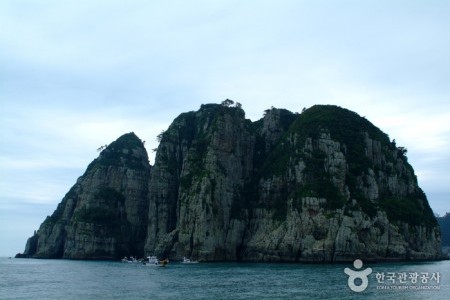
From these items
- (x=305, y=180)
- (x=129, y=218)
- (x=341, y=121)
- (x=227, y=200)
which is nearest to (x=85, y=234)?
(x=129, y=218)

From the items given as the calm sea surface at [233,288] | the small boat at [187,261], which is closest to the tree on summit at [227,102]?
the small boat at [187,261]

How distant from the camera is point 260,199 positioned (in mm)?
149750

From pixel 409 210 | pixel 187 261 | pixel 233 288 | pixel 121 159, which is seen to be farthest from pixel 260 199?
pixel 233 288

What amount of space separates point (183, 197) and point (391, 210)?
5975cm

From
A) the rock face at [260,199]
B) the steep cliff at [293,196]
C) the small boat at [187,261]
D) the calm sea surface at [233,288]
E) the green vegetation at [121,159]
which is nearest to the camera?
the calm sea surface at [233,288]

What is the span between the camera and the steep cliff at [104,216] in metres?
168

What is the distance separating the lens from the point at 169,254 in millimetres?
144000

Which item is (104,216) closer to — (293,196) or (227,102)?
(227,102)

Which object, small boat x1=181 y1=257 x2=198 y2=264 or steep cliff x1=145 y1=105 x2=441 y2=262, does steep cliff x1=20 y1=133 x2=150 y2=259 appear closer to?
steep cliff x1=145 y1=105 x2=441 y2=262

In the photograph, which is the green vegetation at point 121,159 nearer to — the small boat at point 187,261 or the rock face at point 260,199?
the rock face at point 260,199

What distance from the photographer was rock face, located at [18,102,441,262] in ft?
416

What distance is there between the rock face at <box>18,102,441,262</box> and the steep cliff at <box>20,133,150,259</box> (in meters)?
0.39

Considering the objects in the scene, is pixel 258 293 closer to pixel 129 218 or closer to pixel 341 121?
pixel 341 121

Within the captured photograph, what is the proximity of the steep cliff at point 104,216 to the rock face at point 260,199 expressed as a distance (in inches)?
15.4
